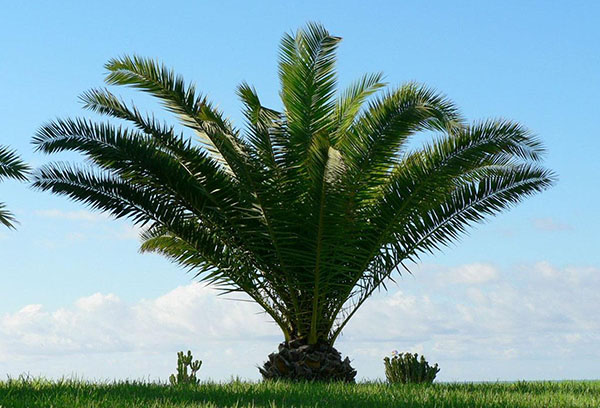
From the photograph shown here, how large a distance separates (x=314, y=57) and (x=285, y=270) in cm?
414

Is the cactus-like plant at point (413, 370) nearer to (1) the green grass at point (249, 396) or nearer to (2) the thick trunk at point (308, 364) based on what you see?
(2) the thick trunk at point (308, 364)

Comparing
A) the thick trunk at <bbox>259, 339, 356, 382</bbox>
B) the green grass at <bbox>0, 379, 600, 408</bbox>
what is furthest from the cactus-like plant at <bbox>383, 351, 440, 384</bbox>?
the green grass at <bbox>0, 379, 600, 408</bbox>

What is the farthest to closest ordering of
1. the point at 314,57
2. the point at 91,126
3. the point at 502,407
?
the point at 314,57
the point at 91,126
the point at 502,407

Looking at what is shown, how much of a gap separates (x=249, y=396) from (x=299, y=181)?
4.80 m

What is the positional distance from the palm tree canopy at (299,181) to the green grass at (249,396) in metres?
2.85

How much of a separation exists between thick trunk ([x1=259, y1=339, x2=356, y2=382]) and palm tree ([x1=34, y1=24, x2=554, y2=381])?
0.03 m

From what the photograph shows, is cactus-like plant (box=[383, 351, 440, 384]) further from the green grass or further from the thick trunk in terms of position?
the green grass

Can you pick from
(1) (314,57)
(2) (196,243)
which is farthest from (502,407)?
(1) (314,57)

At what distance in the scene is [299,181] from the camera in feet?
43.6

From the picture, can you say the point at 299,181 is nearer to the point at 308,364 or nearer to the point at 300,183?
the point at 300,183

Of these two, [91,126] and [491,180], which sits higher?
[91,126]

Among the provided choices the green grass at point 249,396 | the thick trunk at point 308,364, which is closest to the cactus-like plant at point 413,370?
the thick trunk at point 308,364

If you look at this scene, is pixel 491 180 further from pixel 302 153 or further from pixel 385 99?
pixel 302 153

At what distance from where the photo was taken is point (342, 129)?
48.2ft
